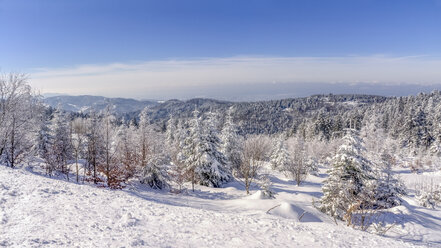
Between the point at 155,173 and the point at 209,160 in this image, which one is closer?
the point at 155,173

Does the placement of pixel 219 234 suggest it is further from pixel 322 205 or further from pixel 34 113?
pixel 34 113

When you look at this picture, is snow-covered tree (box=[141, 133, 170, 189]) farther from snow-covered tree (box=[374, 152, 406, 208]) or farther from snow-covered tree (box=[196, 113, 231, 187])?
snow-covered tree (box=[374, 152, 406, 208])

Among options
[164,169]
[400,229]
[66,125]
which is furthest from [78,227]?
[66,125]

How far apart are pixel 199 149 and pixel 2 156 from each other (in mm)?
15704

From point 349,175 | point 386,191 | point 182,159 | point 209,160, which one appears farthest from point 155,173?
point 386,191

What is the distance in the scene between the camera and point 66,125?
84.3 ft

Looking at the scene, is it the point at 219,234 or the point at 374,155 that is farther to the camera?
the point at 374,155

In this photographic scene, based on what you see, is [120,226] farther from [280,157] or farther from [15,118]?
[280,157]

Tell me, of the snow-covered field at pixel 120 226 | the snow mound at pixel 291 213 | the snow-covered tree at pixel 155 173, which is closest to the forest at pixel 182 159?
the snow-covered tree at pixel 155 173

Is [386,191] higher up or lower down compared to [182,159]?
lower down

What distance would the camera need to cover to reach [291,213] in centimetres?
1205

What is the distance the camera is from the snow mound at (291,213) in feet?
38.6

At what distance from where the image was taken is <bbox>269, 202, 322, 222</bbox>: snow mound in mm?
11773

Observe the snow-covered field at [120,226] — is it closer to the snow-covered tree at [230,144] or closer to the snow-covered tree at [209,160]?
the snow-covered tree at [209,160]
